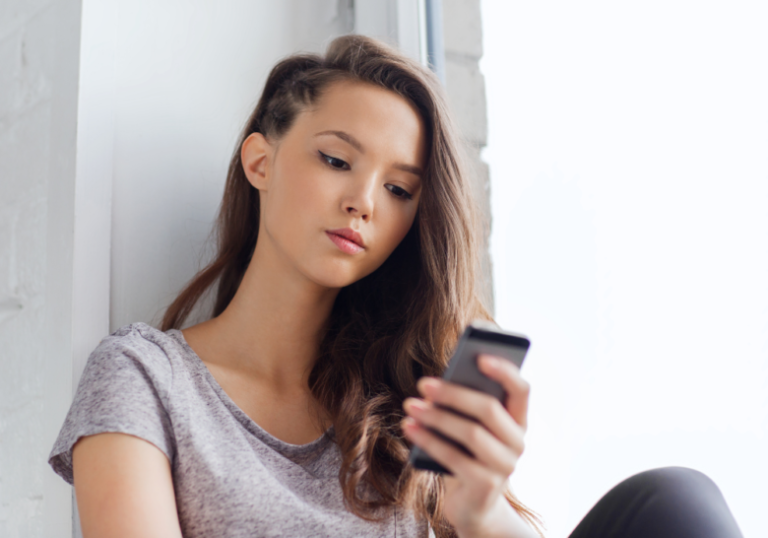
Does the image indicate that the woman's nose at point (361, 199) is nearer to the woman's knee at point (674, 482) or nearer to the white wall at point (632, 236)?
the white wall at point (632, 236)

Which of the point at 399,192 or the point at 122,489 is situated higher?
the point at 399,192

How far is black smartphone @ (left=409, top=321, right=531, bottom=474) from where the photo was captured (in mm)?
546

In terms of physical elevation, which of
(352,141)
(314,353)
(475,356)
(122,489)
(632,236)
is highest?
(352,141)

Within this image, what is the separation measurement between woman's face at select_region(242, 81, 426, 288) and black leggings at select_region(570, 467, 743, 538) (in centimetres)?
47

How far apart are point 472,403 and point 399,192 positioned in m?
0.54

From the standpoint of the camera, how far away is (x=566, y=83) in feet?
3.78

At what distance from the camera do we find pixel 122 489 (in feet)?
2.41

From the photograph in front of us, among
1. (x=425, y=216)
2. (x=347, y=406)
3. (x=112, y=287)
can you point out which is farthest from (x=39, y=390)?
(x=425, y=216)

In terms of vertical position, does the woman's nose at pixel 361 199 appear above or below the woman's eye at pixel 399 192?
below

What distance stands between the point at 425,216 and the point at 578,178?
296 mm

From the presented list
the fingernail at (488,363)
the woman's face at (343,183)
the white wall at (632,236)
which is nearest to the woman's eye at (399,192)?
the woman's face at (343,183)

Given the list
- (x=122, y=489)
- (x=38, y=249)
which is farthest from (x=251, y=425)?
(x=38, y=249)

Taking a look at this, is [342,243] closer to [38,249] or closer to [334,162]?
[334,162]

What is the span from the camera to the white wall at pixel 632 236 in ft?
2.80
